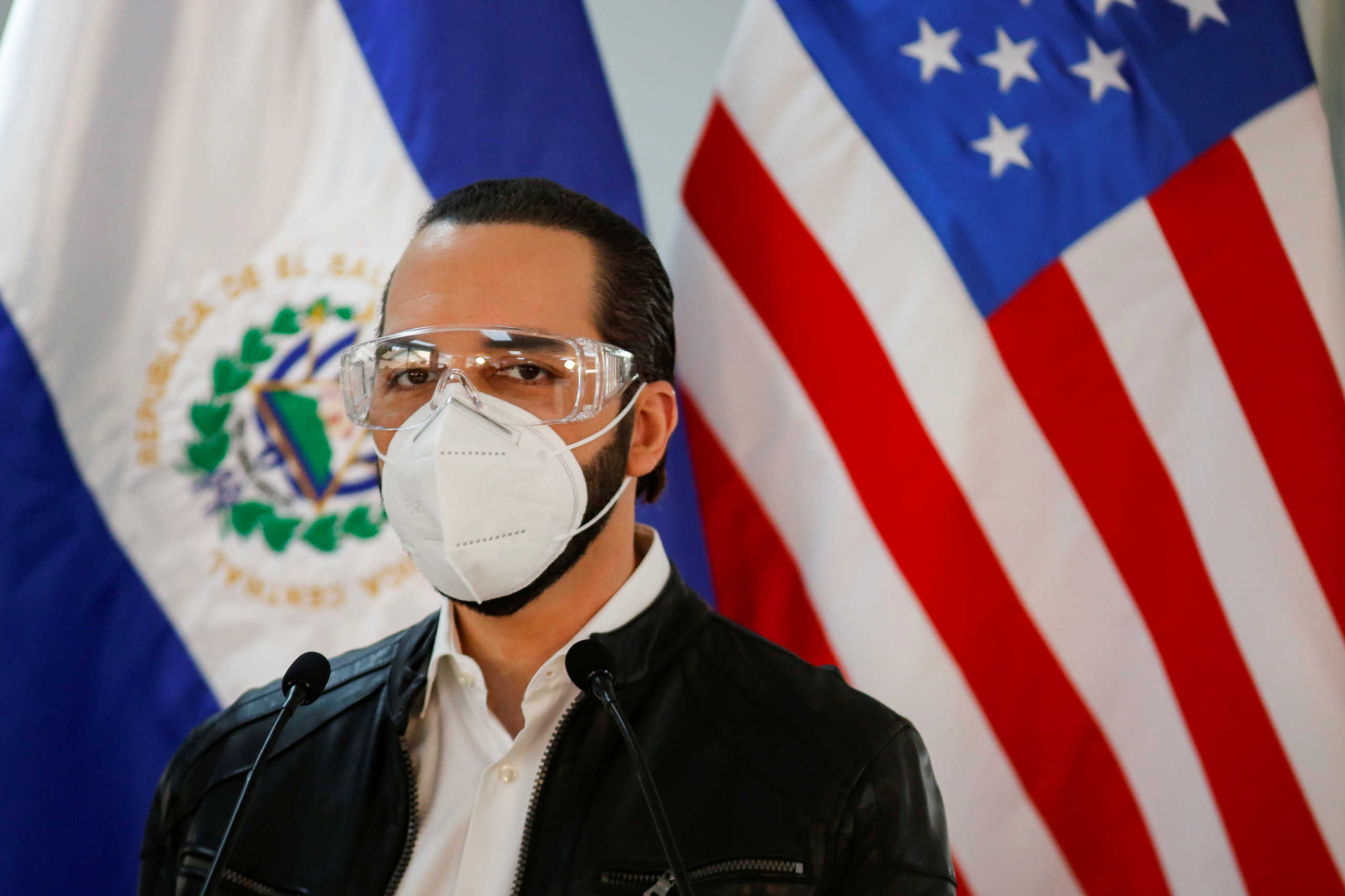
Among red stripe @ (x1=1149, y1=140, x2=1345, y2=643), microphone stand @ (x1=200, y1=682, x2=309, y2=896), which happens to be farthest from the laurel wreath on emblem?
red stripe @ (x1=1149, y1=140, x2=1345, y2=643)

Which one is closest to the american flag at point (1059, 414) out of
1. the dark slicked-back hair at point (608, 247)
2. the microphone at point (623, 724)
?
the dark slicked-back hair at point (608, 247)

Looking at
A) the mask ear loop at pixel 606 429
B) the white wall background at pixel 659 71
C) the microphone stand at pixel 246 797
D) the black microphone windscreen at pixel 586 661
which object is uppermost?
the white wall background at pixel 659 71

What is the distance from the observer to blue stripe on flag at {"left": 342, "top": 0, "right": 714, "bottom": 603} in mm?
1872

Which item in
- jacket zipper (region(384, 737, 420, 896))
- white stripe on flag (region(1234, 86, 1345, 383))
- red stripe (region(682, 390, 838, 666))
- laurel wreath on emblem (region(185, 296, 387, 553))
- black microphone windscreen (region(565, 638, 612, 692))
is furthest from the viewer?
red stripe (region(682, 390, 838, 666))

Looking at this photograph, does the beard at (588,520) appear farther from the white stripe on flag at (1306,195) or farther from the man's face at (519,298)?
the white stripe on flag at (1306,195)

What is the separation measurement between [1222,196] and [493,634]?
1515mm

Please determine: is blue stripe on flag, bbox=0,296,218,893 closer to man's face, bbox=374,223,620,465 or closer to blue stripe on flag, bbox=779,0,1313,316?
man's face, bbox=374,223,620,465

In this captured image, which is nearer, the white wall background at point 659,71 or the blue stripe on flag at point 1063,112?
the blue stripe on flag at point 1063,112

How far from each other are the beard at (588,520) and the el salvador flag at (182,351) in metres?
0.63

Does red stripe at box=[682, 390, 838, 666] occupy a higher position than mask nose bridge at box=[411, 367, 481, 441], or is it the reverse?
mask nose bridge at box=[411, 367, 481, 441]

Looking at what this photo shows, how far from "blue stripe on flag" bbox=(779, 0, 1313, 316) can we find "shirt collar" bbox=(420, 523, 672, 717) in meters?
0.92

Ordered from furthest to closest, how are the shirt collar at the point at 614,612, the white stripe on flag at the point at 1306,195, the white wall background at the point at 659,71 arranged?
the white wall background at the point at 659,71 < the white stripe on flag at the point at 1306,195 < the shirt collar at the point at 614,612

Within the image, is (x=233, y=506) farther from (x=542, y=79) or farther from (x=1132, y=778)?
(x=1132, y=778)

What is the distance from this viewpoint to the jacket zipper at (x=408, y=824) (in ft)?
3.78
